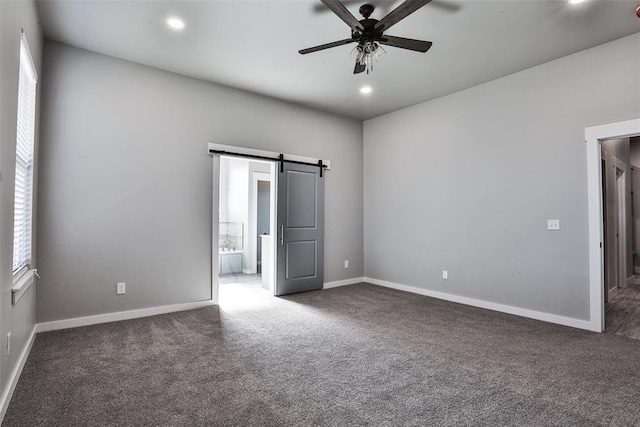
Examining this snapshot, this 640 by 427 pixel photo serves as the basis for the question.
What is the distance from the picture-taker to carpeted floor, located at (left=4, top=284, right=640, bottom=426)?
197 cm

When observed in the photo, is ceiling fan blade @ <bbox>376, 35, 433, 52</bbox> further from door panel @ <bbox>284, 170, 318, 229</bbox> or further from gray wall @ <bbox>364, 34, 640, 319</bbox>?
door panel @ <bbox>284, 170, 318, 229</bbox>

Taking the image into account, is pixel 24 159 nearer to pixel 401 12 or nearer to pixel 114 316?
pixel 114 316

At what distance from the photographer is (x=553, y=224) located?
3793 millimetres

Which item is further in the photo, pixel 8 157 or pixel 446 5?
pixel 446 5

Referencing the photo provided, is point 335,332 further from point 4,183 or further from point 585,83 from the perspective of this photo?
point 585,83

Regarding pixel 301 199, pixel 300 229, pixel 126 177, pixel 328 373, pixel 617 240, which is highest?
pixel 126 177

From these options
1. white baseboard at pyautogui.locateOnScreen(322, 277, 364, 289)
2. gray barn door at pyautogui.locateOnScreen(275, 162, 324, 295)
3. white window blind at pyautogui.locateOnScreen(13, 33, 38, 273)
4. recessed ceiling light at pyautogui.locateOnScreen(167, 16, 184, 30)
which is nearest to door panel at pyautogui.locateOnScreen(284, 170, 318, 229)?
gray barn door at pyautogui.locateOnScreen(275, 162, 324, 295)

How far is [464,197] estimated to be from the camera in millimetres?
4641

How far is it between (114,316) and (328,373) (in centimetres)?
263

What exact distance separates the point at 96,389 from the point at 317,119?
4.53m

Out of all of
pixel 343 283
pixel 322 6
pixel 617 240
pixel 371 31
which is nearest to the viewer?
pixel 371 31

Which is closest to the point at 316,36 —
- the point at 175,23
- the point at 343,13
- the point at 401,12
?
the point at 343,13

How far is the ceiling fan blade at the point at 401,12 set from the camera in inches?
90.3

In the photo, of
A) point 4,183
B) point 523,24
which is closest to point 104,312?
point 4,183
